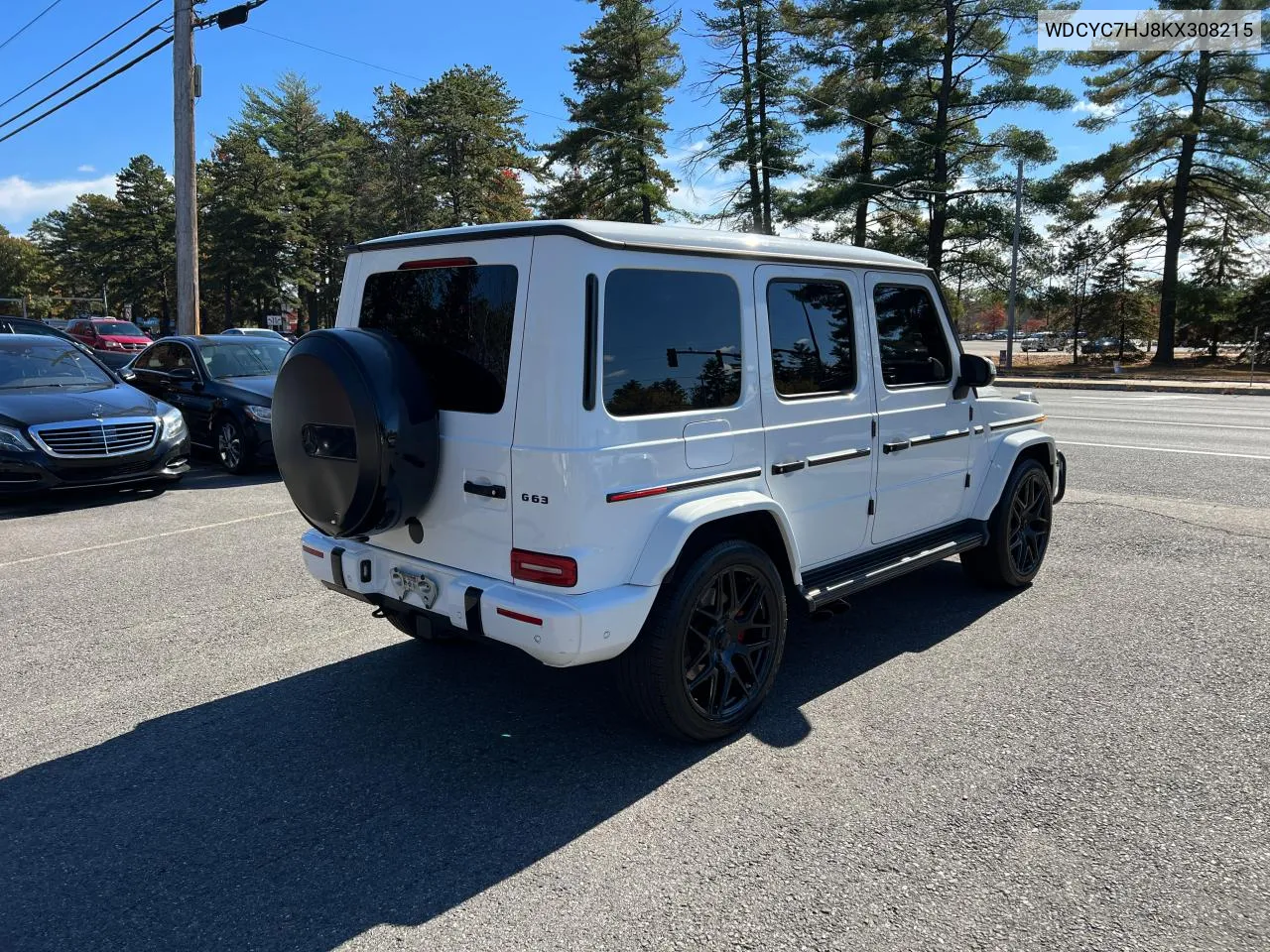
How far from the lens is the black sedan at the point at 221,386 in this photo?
9.99m

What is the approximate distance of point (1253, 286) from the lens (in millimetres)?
35969

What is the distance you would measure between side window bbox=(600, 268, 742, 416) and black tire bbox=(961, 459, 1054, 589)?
2.59 meters

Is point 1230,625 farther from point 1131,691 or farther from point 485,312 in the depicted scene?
point 485,312

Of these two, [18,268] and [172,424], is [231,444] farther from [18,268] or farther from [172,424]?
[18,268]

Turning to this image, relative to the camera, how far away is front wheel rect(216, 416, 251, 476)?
10.0 metres

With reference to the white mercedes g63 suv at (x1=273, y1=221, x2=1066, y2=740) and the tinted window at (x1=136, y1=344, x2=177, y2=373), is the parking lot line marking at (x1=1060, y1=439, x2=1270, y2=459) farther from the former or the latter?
the tinted window at (x1=136, y1=344, x2=177, y2=373)

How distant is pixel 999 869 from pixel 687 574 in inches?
56.8

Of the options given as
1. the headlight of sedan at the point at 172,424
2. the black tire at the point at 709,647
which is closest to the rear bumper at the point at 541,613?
the black tire at the point at 709,647

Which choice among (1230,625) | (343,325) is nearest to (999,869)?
(1230,625)

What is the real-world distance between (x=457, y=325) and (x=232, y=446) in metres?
7.86

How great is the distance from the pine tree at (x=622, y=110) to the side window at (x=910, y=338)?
1401 inches

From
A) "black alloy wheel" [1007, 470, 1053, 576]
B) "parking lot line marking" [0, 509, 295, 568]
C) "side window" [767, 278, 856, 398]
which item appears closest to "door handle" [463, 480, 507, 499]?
"side window" [767, 278, 856, 398]

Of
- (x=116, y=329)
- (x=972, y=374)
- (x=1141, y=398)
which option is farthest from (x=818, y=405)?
(x=116, y=329)

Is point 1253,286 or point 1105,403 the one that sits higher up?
point 1253,286
